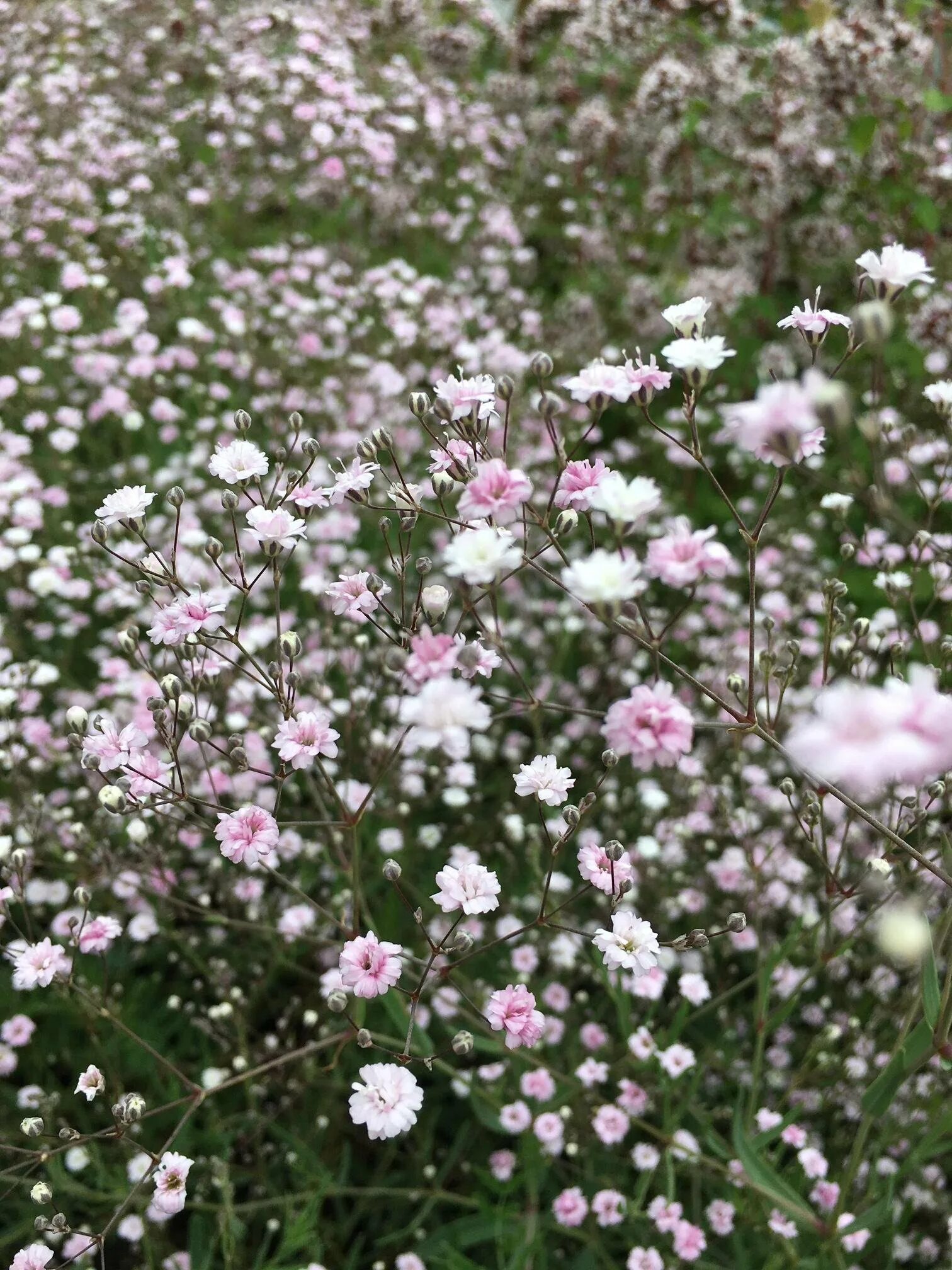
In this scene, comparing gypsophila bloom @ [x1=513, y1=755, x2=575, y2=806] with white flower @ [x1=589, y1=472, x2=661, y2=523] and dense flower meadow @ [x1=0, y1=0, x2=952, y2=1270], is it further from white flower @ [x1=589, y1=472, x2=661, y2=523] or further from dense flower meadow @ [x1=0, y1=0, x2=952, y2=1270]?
white flower @ [x1=589, y1=472, x2=661, y2=523]

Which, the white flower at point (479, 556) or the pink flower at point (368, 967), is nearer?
the white flower at point (479, 556)

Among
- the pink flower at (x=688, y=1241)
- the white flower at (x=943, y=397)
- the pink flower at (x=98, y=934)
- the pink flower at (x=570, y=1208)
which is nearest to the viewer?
the white flower at (x=943, y=397)

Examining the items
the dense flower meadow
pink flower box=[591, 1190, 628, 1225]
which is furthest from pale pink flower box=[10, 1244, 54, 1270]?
pink flower box=[591, 1190, 628, 1225]

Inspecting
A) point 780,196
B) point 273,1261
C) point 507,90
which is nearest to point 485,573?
point 273,1261

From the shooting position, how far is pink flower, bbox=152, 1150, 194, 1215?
162 centimetres

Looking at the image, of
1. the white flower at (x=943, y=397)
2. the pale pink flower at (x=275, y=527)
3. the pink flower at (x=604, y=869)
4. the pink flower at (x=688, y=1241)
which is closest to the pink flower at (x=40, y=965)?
the pale pink flower at (x=275, y=527)

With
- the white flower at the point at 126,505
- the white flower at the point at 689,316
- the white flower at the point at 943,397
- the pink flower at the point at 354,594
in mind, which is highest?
the white flower at the point at 943,397

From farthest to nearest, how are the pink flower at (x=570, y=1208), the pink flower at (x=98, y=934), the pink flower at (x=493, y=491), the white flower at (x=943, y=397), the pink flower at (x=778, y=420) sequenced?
the pink flower at (x=570, y=1208), the pink flower at (x=98, y=934), the white flower at (x=943, y=397), the pink flower at (x=493, y=491), the pink flower at (x=778, y=420)

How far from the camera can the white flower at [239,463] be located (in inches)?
66.7

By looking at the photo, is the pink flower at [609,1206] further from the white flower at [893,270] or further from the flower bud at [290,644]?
the white flower at [893,270]

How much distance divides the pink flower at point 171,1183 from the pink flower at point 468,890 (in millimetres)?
660

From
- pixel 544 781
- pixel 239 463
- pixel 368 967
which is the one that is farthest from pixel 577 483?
pixel 368 967

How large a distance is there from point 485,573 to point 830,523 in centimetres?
378

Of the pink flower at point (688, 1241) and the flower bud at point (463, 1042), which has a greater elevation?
the flower bud at point (463, 1042)
